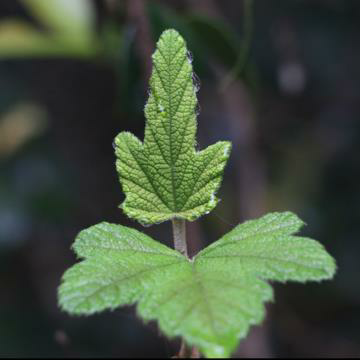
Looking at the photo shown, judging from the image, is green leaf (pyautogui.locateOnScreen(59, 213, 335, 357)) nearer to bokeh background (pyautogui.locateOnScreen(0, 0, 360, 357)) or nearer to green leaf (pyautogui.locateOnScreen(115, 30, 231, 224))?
green leaf (pyautogui.locateOnScreen(115, 30, 231, 224))

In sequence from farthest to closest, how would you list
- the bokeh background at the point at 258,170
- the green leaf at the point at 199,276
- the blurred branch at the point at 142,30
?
the bokeh background at the point at 258,170 < the blurred branch at the point at 142,30 < the green leaf at the point at 199,276

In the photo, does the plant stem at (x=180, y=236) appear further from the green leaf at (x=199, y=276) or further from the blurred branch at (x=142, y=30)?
the blurred branch at (x=142, y=30)

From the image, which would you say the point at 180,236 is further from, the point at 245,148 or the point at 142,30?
the point at 245,148

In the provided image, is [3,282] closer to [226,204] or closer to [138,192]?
[226,204]

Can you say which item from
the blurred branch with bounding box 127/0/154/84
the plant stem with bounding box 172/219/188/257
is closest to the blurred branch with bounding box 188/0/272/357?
the blurred branch with bounding box 127/0/154/84

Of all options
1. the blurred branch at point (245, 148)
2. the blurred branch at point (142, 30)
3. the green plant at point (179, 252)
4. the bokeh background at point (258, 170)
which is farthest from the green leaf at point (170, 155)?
the blurred branch at point (245, 148)
